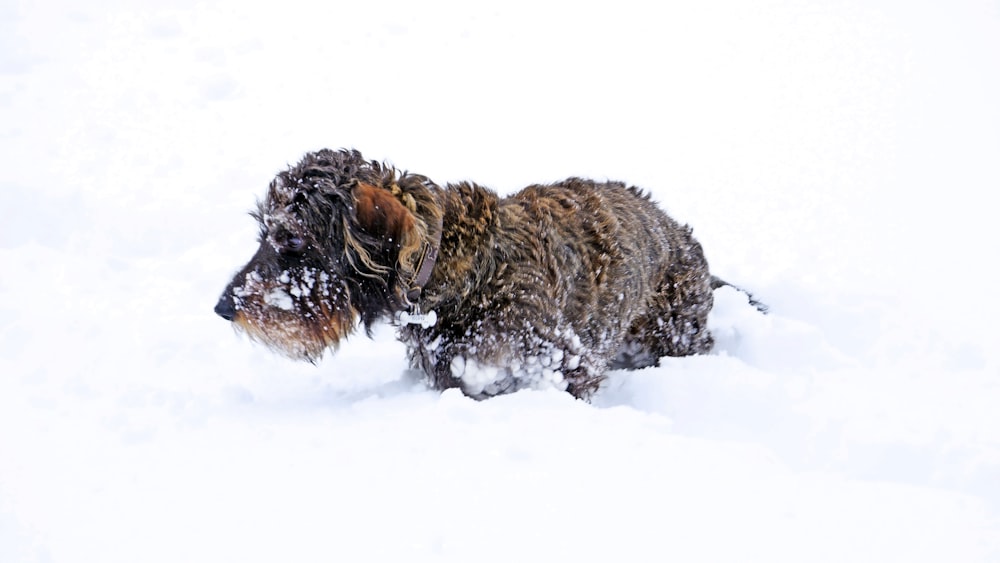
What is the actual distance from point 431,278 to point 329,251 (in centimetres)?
50

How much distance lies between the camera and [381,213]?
3.50 meters

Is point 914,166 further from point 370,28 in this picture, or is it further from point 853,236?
point 370,28

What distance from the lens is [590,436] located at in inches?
121

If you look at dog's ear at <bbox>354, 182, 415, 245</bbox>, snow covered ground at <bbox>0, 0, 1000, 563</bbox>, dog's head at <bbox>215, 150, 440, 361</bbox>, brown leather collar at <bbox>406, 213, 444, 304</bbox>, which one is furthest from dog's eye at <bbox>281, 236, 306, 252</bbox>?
snow covered ground at <bbox>0, 0, 1000, 563</bbox>

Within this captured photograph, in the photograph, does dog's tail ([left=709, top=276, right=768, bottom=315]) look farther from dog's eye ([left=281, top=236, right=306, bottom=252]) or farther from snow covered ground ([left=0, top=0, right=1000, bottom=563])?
dog's eye ([left=281, top=236, right=306, bottom=252])

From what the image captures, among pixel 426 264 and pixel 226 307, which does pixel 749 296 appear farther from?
pixel 226 307

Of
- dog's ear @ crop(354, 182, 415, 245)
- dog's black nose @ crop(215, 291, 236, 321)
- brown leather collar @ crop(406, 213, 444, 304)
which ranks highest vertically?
dog's ear @ crop(354, 182, 415, 245)

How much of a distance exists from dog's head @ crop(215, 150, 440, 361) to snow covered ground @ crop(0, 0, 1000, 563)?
41 cm

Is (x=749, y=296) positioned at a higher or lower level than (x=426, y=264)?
higher

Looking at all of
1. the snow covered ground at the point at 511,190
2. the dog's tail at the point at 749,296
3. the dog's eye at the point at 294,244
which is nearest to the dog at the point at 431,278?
the dog's eye at the point at 294,244

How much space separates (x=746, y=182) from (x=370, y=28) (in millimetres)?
5209

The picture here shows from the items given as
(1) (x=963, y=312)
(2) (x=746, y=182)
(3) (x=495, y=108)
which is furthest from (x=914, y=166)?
(3) (x=495, y=108)

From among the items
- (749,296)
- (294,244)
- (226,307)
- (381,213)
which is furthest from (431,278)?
(749,296)

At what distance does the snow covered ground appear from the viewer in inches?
103
